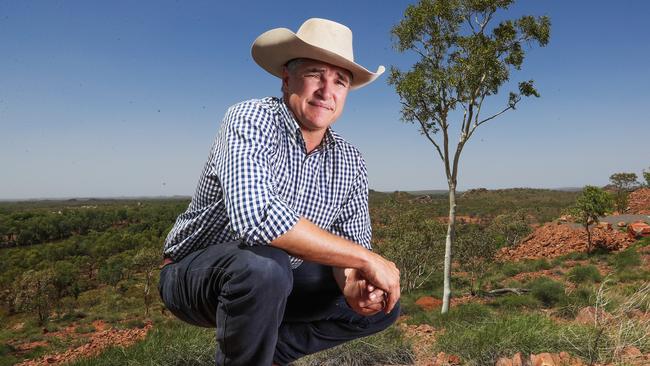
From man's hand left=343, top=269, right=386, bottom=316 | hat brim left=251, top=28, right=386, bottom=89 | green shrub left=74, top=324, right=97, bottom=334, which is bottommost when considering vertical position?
green shrub left=74, top=324, right=97, bottom=334

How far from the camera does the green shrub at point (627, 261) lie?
25.4 metres

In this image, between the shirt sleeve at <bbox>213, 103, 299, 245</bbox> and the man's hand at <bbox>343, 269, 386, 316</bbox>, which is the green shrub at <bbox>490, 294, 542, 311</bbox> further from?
the shirt sleeve at <bbox>213, 103, 299, 245</bbox>

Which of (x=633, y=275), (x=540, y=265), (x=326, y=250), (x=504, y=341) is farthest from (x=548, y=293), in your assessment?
(x=326, y=250)

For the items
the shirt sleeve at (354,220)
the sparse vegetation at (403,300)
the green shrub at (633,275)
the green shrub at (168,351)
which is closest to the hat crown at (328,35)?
the shirt sleeve at (354,220)

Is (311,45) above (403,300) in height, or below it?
above

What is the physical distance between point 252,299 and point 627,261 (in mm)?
31404

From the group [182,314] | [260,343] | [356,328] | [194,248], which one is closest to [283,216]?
[260,343]

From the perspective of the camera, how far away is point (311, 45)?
6.68ft

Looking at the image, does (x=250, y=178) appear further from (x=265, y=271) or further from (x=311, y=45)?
(x=311, y=45)

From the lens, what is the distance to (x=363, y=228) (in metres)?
2.52

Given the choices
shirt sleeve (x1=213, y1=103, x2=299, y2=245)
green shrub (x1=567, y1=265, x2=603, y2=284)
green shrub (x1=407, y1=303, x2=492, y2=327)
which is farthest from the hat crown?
green shrub (x1=567, y1=265, x2=603, y2=284)

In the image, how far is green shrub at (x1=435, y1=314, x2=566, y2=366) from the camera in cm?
337

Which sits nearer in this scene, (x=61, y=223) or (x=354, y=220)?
(x=354, y=220)

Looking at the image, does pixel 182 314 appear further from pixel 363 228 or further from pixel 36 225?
pixel 36 225
